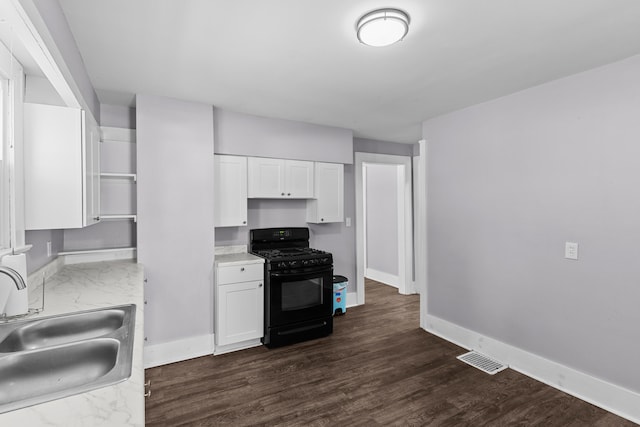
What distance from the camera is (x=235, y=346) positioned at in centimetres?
323

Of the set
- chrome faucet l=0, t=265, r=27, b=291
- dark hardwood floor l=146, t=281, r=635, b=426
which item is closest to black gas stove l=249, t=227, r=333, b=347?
dark hardwood floor l=146, t=281, r=635, b=426

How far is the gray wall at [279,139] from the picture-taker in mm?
3369

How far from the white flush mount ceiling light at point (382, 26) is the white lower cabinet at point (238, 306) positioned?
227cm

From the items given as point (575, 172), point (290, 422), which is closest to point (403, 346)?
point (290, 422)

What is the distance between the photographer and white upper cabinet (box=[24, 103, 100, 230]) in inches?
70.2

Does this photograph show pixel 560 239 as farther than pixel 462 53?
Yes

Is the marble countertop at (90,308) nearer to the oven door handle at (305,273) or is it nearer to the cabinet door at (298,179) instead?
the oven door handle at (305,273)

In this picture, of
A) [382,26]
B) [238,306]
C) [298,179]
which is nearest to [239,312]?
[238,306]

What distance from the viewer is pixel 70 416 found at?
810mm

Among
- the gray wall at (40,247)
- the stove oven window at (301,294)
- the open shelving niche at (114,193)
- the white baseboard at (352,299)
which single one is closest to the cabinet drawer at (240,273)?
the stove oven window at (301,294)

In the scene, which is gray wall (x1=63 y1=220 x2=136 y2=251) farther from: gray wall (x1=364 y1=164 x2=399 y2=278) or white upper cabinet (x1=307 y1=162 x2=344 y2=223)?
gray wall (x1=364 y1=164 x2=399 y2=278)

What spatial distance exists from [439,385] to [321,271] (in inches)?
59.4

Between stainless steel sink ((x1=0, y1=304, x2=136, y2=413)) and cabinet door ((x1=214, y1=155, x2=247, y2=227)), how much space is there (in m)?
1.83

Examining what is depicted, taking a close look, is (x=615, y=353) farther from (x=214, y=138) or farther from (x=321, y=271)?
(x=214, y=138)
